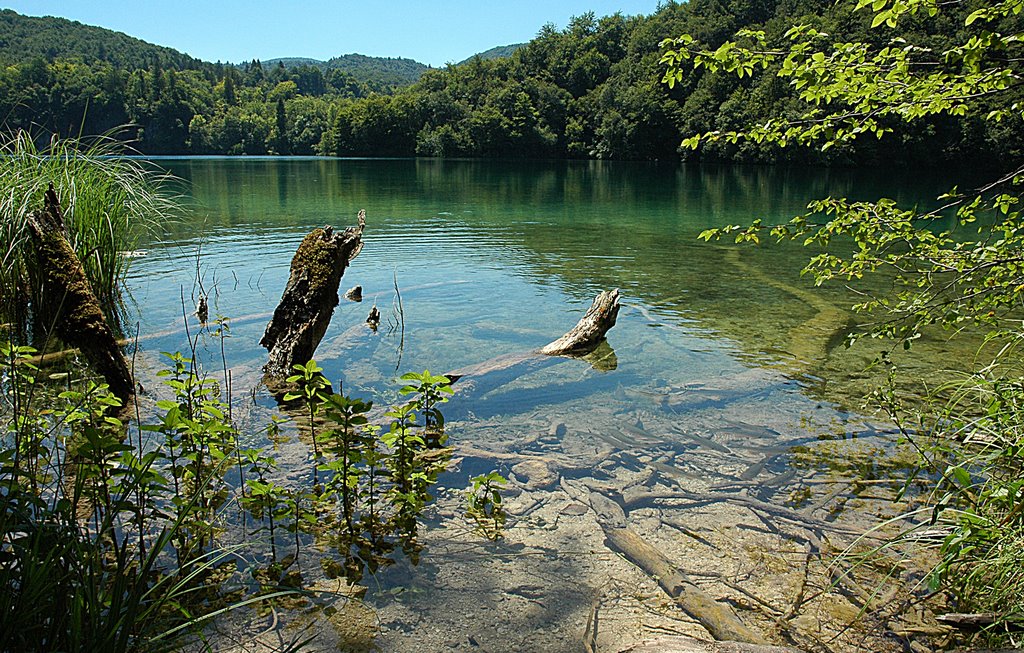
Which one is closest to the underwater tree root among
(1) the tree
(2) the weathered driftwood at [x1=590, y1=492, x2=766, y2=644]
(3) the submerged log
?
(2) the weathered driftwood at [x1=590, y1=492, x2=766, y2=644]

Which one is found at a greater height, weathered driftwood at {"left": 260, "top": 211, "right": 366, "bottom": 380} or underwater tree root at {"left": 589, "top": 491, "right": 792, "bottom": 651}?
weathered driftwood at {"left": 260, "top": 211, "right": 366, "bottom": 380}

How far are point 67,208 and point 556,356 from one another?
5.97 meters

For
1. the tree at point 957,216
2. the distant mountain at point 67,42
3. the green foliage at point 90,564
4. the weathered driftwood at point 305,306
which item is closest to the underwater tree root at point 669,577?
the tree at point 957,216

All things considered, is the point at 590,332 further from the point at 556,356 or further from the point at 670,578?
the point at 670,578

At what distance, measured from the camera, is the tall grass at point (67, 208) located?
23.0 feet

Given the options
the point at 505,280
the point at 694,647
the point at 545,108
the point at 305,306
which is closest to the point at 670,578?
the point at 694,647

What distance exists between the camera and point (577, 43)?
125 meters

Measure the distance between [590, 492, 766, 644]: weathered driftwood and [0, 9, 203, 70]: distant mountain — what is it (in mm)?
148841

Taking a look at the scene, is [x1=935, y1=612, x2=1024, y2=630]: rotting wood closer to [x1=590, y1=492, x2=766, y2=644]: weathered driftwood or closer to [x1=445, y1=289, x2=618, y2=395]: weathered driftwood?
[x1=590, y1=492, x2=766, y2=644]: weathered driftwood

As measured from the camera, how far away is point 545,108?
363 ft

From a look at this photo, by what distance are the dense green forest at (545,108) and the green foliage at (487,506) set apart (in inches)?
2343

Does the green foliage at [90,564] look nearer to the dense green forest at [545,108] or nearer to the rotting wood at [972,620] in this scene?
the rotting wood at [972,620]

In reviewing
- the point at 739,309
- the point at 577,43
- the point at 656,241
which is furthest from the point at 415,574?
the point at 577,43

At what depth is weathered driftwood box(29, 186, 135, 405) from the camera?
618cm
